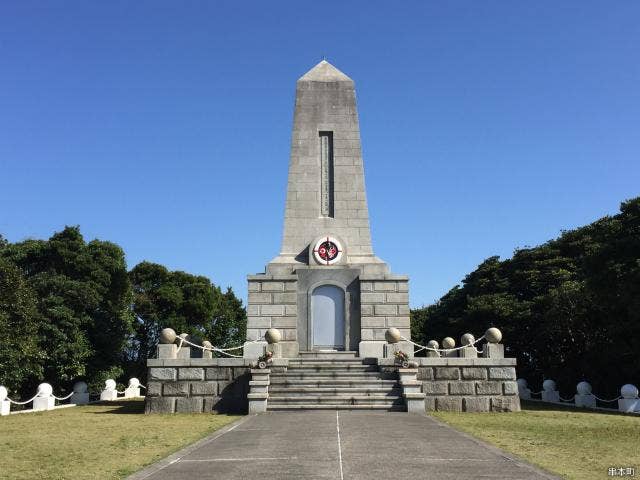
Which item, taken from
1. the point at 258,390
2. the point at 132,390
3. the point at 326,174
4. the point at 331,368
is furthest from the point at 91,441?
the point at 132,390

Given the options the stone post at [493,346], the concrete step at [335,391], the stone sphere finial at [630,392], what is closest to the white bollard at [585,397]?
the stone sphere finial at [630,392]

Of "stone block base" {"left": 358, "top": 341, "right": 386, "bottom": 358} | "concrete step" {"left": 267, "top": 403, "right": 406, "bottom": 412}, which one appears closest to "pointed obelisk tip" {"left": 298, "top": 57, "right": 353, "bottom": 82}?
"stone block base" {"left": 358, "top": 341, "right": 386, "bottom": 358}

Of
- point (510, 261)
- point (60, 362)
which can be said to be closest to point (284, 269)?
point (60, 362)

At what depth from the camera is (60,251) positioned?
25.1 meters

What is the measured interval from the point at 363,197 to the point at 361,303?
3900mm

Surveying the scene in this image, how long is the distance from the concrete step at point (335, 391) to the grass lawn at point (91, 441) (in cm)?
148

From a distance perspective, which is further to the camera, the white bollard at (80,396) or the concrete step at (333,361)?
the white bollard at (80,396)

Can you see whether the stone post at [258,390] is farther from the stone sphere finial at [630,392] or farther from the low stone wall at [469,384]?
the stone sphere finial at [630,392]

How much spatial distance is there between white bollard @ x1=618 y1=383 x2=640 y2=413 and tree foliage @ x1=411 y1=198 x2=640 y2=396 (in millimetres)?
2236

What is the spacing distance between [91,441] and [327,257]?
10.8 m

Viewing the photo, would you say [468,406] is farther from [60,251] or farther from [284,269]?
[60,251]

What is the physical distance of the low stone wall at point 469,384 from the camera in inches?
583

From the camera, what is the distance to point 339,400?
45.2ft

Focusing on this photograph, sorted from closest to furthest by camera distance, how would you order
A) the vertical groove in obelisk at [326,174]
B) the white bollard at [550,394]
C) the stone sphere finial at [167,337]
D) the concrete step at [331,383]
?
1. the concrete step at [331,383]
2. the stone sphere finial at [167,337]
3. the vertical groove in obelisk at [326,174]
4. the white bollard at [550,394]
